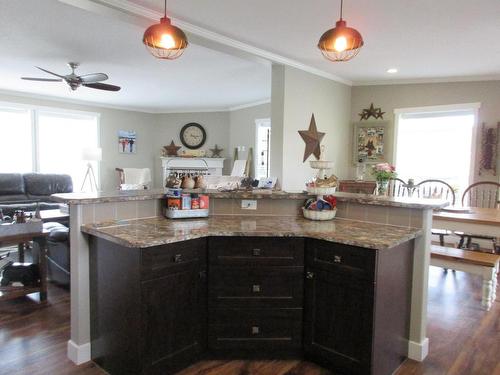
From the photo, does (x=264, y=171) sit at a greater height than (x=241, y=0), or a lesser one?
lesser

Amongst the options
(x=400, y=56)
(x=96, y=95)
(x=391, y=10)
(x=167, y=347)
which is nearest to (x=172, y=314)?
(x=167, y=347)

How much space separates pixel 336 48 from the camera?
83.3 inches

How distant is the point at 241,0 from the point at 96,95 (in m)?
5.15

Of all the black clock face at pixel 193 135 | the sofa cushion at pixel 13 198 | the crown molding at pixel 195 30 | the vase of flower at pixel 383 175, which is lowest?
the sofa cushion at pixel 13 198

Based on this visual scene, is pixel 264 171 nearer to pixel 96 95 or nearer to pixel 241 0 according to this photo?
pixel 96 95

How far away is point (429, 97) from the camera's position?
5.21 metres

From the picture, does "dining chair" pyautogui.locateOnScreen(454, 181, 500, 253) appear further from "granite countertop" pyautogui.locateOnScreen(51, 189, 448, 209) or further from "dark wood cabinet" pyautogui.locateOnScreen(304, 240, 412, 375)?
"dark wood cabinet" pyautogui.locateOnScreen(304, 240, 412, 375)

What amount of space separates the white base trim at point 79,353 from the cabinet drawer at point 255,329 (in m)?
0.79

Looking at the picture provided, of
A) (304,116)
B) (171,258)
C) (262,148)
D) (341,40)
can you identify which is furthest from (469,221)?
(262,148)

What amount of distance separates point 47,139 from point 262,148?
4.42m

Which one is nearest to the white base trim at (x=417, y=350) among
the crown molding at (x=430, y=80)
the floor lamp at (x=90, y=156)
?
the crown molding at (x=430, y=80)

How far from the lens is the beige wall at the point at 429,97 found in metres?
4.84

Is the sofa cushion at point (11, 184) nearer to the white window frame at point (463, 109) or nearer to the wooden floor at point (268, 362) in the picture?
the wooden floor at point (268, 362)

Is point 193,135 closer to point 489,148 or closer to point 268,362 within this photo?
point 489,148
